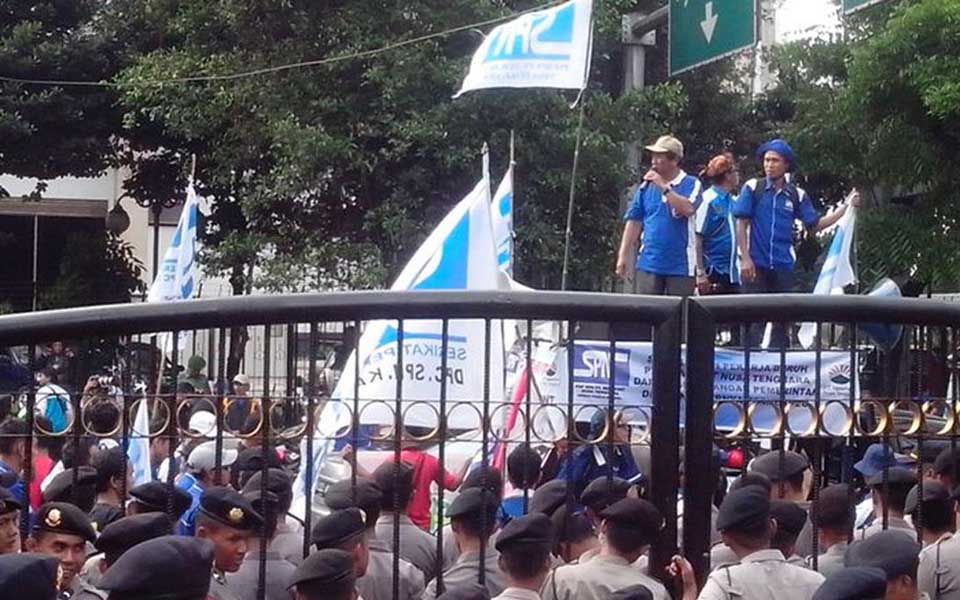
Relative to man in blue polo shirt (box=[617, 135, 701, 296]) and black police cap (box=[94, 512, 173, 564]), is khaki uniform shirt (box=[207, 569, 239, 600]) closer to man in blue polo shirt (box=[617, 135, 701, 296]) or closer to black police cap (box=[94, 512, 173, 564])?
black police cap (box=[94, 512, 173, 564])

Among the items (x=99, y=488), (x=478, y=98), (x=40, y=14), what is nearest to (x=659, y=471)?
(x=99, y=488)

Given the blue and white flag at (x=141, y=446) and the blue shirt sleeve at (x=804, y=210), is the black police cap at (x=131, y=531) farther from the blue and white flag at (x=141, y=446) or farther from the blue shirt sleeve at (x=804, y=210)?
the blue shirt sleeve at (x=804, y=210)

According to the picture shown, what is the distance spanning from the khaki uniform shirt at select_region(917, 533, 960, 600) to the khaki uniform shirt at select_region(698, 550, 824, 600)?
747mm

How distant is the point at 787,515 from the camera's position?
4.40 meters

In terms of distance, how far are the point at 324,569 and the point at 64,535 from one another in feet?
4.06

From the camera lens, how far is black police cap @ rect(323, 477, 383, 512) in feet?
14.7

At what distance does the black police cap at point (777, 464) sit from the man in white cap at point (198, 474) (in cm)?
152

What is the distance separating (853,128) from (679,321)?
45.0ft

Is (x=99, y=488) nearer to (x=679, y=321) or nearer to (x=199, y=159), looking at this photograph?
(x=679, y=321)

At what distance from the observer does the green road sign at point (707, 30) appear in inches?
396

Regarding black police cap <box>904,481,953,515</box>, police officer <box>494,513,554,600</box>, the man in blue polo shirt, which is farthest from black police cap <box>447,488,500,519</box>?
the man in blue polo shirt

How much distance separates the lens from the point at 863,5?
343 inches

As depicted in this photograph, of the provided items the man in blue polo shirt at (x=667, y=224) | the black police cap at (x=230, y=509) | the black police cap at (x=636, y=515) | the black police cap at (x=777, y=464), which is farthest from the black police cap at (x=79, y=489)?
the man in blue polo shirt at (x=667, y=224)

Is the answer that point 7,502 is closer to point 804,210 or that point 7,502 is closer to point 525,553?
point 525,553
